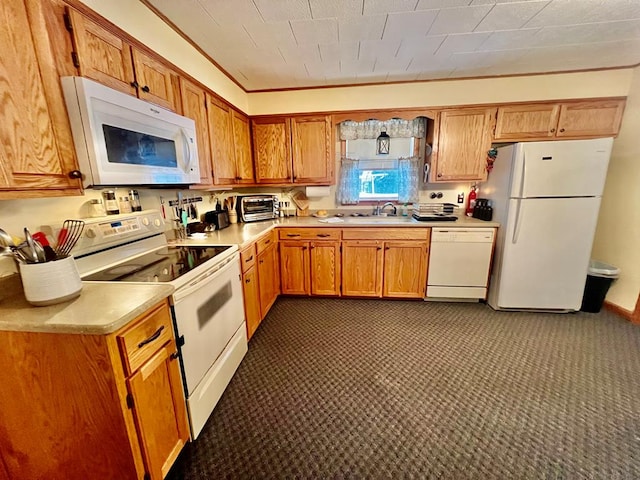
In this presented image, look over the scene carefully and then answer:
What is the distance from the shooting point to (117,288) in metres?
1.14

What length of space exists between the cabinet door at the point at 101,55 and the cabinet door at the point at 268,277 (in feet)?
5.03

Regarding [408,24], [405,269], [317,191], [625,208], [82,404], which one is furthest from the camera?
[317,191]

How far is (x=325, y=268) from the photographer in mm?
2986

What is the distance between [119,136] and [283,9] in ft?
4.27

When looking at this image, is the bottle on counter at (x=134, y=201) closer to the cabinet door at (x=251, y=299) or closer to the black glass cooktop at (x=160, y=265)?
the black glass cooktop at (x=160, y=265)

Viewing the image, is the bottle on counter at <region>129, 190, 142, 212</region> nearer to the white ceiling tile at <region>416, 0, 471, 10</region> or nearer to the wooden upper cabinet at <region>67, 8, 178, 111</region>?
the wooden upper cabinet at <region>67, 8, 178, 111</region>

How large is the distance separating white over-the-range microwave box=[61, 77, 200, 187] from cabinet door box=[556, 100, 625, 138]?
12.1 ft

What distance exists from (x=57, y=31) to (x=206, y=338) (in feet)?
5.14

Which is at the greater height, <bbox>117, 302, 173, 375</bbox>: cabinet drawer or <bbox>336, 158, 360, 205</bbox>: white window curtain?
<bbox>336, 158, 360, 205</bbox>: white window curtain

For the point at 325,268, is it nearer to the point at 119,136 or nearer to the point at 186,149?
the point at 186,149

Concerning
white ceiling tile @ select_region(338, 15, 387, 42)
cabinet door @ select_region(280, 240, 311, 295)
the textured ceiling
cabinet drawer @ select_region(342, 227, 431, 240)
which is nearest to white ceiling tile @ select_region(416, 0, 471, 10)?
the textured ceiling

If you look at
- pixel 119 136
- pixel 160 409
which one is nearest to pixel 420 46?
pixel 119 136

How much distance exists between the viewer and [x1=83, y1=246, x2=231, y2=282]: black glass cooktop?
1287mm

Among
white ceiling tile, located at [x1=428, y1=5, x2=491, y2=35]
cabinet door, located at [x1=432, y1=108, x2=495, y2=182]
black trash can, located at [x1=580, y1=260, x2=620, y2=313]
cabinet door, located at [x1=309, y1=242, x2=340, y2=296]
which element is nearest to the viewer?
white ceiling tile, located at [x1=428, y1=5, x2=491, y2=35]
